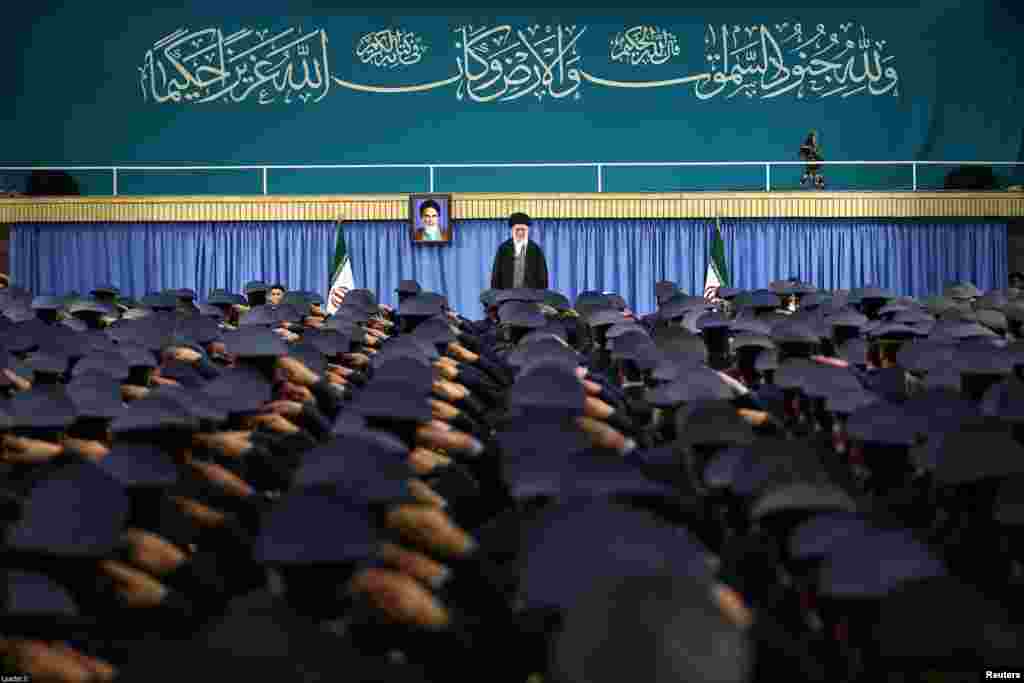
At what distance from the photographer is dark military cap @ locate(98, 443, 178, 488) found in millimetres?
2873

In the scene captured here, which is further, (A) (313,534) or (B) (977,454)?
(B) (977,454)

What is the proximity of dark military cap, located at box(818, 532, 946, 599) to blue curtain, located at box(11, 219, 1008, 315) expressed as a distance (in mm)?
9784

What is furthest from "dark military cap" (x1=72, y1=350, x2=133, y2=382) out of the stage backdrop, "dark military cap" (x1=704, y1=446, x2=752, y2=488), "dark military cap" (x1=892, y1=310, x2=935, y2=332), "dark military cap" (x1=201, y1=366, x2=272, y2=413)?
the stage backdrop

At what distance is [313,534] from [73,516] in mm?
567

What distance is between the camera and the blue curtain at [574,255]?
1206 centimetres

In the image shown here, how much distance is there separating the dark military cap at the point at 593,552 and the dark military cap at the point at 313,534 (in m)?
0.32

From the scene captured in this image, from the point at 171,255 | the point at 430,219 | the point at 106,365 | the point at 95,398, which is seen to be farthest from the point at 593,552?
the point at 171,255

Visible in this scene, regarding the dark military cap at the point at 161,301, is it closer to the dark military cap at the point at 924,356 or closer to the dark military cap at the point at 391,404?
the dark military cap at the point at 391,404

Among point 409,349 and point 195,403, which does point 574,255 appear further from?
point 195,403

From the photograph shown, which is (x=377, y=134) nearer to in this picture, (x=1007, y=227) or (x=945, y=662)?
(x=1007, y=227)

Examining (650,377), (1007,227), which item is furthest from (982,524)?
(1007,227)

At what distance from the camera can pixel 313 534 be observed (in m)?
2.35

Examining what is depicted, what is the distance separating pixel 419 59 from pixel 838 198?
557 centimetres

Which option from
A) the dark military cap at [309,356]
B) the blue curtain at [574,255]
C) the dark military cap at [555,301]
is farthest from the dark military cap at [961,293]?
the dark military cap at [309,356]
